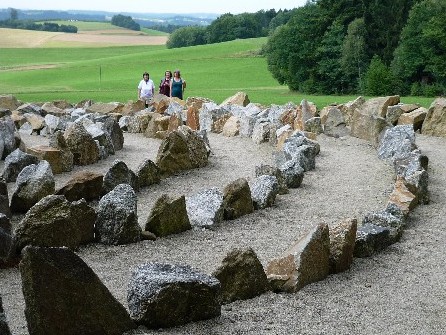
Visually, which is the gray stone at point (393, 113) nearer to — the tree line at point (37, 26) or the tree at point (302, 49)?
the tree at point (302, 49)

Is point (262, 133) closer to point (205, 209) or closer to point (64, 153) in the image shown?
point (64, 153)

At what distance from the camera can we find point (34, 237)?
9422 mm

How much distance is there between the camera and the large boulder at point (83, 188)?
40.0 feet

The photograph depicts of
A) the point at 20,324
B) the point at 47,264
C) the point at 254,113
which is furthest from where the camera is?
the point at 254,113

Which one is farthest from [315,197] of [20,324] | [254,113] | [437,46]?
[437,46]

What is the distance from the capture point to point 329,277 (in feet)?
29.1

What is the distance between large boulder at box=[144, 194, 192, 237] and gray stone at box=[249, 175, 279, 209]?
5.73 feet

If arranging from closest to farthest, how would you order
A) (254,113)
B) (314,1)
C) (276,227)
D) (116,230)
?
1. (116,230)
2. (276,227)
3. (254,113)
4. (314,1)

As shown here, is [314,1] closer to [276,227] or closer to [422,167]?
[422,167]

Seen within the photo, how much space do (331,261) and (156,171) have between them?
19.3 ft

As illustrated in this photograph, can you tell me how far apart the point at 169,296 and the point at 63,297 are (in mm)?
1028

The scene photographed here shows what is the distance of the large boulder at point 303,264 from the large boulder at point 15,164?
745cm

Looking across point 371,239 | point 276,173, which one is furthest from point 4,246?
point 276,173

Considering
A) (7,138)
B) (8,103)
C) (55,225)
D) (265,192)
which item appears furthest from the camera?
(8,103)
